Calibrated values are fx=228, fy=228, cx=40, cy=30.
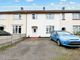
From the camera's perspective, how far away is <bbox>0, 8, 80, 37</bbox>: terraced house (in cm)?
4425

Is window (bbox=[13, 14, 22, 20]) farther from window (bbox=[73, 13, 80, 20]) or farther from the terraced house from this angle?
window (bbox=[73, 13, 80, 20])

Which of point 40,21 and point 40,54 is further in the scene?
point 40,21

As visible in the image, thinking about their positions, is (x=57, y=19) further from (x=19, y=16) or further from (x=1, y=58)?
(x=1, y=58)

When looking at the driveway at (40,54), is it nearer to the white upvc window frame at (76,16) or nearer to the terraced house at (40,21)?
the terraced house at (40,21)

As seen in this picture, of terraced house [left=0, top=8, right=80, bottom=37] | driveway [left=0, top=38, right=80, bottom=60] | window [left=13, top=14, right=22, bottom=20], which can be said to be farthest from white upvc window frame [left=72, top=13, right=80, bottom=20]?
driveway [left=0, top=38, right=80, bottom=60]

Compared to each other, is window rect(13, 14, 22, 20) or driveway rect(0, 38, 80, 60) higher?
window rect(13, 14, 22, 20)

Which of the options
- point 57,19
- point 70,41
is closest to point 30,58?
point 70,41

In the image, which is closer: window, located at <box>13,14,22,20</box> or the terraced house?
the terraced house

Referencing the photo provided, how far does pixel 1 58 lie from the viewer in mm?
13148

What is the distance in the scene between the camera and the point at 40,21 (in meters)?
44.8

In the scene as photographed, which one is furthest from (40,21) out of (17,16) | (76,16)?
(76,16)

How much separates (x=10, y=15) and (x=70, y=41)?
2720 cm

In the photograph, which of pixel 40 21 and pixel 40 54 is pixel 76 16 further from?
pixel 40 54

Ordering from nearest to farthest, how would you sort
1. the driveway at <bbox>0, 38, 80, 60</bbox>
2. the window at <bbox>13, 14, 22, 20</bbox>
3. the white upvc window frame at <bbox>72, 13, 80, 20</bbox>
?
the driveway at <bbox>0, 38, 80, 60</bbox> → the white upvc window frame at <bbox>72, 13, 80, 20</bbox> → the window at <bbox>13, 14, 22, 20</bbox>
